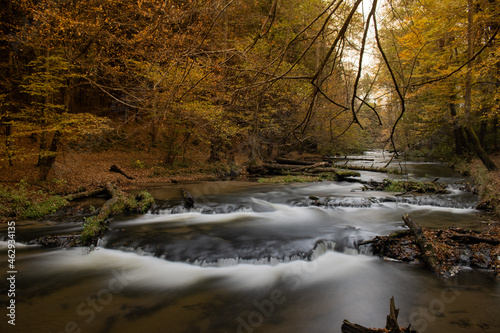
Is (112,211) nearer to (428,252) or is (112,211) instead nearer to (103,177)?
(103,177)

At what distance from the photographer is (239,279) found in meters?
5.15

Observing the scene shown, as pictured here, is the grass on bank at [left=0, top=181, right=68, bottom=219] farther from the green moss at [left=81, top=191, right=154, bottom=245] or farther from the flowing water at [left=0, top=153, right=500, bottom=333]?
the green moss at [left=81, top=191, right=154, bottom=245]

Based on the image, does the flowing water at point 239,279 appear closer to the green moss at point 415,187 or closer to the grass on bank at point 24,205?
the grass on bank at point 24,205

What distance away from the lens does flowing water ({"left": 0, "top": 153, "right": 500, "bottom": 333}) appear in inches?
152

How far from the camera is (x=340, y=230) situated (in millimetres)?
7102

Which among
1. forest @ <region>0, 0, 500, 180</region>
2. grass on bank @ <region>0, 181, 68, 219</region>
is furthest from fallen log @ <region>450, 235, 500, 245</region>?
grass on bank @ <region>0, 181, 68, 219</region>

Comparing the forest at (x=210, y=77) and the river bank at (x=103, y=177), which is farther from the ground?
the forest at (x=210, y=77)

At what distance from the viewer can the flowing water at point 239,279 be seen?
3857 millimetres

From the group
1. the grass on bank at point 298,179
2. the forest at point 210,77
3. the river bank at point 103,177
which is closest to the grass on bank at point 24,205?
the river bank at point 103,177

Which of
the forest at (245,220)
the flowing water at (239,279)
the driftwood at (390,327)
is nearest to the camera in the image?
the forest at (245,220)

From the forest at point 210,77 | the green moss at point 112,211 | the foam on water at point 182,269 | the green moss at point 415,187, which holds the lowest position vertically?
the foam on water at point 182,269

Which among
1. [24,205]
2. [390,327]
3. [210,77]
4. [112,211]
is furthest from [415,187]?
[24,205]

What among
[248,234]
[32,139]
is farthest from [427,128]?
[32,139]

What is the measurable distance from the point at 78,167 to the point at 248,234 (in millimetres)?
10392
